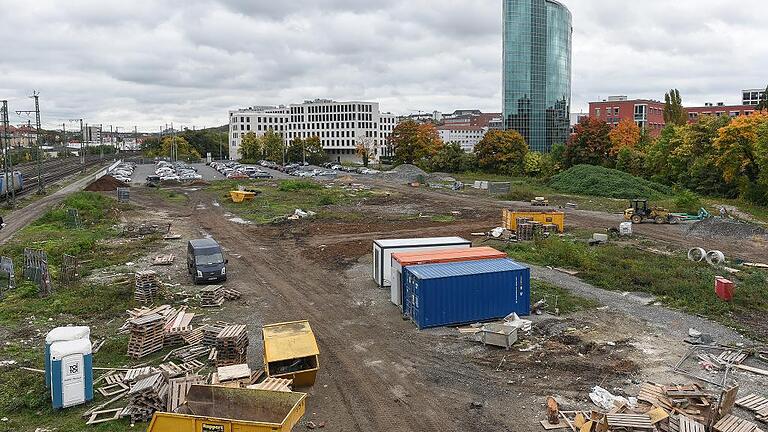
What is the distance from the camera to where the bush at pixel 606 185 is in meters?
58.7

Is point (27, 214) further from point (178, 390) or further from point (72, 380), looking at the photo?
point (178, 390)

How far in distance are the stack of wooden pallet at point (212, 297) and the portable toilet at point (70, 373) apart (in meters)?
8.16

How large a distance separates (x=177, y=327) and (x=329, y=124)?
5724 inches

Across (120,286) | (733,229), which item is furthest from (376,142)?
(120,286)

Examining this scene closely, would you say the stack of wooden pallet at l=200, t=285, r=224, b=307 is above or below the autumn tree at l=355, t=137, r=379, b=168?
below

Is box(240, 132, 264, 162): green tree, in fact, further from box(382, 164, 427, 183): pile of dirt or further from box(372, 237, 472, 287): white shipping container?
box(372, 237, 472, 287): white shipping container

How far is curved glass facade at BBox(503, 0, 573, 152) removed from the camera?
12344 centimetres

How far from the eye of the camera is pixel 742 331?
18.0m

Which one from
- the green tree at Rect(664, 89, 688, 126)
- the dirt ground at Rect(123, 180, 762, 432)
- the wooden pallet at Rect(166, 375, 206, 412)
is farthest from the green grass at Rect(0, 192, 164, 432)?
the green tree at Rect(664, 89, 688, 126)

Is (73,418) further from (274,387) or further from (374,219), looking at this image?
(374,219)

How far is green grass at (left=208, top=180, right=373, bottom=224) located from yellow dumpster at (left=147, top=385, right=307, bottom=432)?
32.0m

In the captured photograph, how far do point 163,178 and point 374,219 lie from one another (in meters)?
45.9

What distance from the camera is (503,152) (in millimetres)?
88062

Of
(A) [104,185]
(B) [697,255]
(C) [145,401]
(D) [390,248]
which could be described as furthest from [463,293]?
(A) [104,185]
